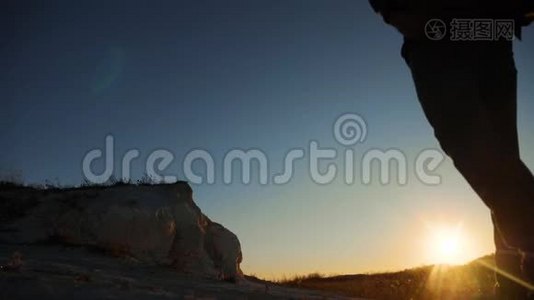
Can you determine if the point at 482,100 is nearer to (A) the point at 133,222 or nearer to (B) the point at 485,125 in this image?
(B) the point at 485,125

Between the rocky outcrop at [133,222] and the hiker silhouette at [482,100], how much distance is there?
968 cm

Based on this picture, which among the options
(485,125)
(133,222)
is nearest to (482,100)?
(485,125)

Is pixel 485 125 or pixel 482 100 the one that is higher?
pixel 482 100

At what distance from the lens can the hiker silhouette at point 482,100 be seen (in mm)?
2203

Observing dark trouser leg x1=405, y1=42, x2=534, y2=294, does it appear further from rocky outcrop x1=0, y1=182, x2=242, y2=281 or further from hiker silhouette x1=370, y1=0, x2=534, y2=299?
rocky outcrop x1=0, y1=182, x2=242, y2=281

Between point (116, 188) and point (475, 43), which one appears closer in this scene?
point (475, 43)

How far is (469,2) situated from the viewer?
235 centimetres

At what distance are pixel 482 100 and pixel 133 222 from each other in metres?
12.7

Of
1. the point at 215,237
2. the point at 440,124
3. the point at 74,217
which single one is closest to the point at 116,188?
the point at 74,217

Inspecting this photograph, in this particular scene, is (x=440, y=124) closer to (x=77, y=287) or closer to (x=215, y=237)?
(x=77, y=287)

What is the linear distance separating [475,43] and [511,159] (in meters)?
0.48

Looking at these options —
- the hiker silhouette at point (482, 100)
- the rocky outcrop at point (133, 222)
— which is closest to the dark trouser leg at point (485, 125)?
the hiker silhouette at point (482, 100)

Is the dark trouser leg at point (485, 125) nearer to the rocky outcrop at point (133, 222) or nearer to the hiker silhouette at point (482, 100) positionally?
the hiker silhouette at point (482, 100)

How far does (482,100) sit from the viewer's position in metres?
2.23
